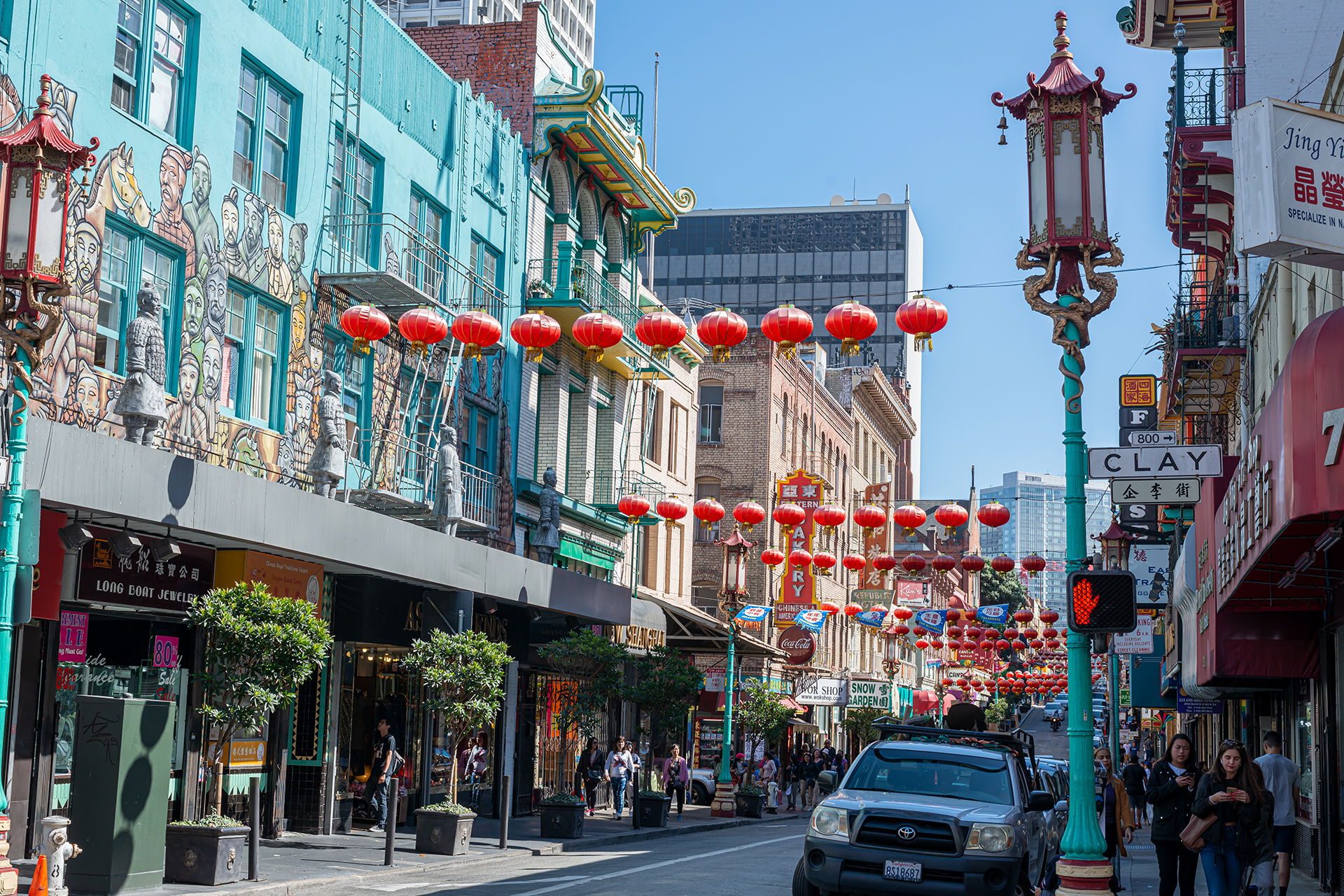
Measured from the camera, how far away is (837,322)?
797 inches

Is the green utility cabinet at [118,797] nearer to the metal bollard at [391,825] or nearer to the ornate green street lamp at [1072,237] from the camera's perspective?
the metal bollard at [391,825]

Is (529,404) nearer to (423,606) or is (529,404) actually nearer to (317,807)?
(423,606)

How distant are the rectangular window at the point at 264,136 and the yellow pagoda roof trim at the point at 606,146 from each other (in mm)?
9341

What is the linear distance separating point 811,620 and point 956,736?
2846 cm

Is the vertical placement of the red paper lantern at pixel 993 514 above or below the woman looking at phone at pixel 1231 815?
above

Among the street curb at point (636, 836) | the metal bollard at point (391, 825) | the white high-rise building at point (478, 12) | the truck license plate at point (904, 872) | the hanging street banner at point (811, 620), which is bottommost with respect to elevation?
the street curb at point (636, 836)

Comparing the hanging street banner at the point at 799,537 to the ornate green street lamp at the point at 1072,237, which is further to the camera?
the hanging street banner at the point at 799,537

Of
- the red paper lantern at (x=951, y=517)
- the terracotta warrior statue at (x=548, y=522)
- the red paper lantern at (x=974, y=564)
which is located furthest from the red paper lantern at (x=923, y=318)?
the red paper lantern at (x=974, y=564)

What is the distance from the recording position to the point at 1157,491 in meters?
23.1

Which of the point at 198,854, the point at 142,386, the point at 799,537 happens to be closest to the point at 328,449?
the point at 142,386

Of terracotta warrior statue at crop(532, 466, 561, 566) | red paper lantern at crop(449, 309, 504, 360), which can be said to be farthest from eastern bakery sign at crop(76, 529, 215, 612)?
Answer: terracotta warrior statue at crop(532, 466, 561, 566)

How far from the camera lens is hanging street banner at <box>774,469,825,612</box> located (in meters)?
48.7

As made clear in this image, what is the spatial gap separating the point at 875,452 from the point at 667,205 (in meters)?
39.8

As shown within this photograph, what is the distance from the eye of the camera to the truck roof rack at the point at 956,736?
14953 millimetres
